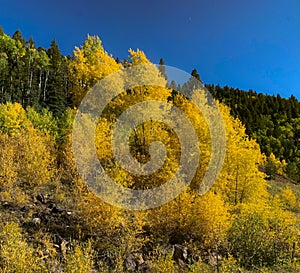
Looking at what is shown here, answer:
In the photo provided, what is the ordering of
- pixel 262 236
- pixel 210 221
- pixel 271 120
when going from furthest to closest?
pixel 271 120
pixel 262 236
pixel 210 221

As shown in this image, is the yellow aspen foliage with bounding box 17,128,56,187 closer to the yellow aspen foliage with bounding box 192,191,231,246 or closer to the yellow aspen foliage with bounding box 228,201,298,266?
the yellow aspen foliage with bounding box 192,191,231,246

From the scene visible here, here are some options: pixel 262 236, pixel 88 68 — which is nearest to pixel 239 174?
pixel 262 236

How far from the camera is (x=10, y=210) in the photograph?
11102 mm

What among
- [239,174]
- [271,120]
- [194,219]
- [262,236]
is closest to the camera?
[194,219]

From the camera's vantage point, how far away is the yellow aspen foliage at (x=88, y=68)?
50.2 ft

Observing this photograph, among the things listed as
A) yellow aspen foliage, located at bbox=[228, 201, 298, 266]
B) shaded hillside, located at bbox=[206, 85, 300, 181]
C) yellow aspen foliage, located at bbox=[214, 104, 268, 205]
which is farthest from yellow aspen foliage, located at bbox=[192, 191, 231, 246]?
shaded hillside, located at bbox=[206, 85, 300, 181]

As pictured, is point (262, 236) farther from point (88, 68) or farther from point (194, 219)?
point (88, 68)

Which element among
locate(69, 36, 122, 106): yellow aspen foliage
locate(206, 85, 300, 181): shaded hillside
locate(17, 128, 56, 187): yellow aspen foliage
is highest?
locate(206, 85, 300, 181): shaded hillside

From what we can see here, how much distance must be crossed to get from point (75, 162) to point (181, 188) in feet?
16.8

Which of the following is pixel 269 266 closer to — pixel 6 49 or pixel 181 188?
pixel 181 188

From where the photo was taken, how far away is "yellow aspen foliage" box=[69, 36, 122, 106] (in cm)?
1531

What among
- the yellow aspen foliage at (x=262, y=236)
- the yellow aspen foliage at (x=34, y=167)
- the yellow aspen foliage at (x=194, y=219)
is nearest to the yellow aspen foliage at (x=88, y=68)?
the yellow aspen foliage at (x=34, y=167)

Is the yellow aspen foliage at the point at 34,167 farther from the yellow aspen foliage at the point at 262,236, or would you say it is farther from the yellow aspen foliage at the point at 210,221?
the yellow aspen foliage at the point at 262,236

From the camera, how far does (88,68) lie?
617 inches
